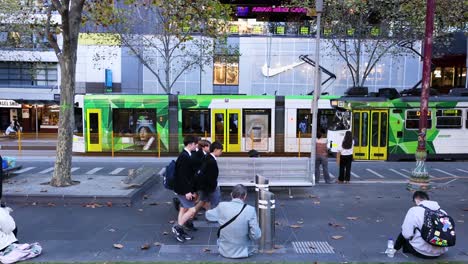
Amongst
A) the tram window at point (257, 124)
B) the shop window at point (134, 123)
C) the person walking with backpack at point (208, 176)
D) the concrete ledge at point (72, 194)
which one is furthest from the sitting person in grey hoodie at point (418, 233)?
the shop window at point (134, 123)

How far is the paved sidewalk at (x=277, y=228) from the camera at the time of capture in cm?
622

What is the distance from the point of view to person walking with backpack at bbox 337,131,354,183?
12.6m

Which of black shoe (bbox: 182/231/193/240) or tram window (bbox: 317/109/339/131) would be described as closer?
black shoe (bbox: 182/231/193/240)

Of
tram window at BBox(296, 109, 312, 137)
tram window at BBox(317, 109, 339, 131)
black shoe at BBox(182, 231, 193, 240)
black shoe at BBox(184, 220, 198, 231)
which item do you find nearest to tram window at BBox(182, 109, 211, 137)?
tram window at BBox(296, 109, 312, 137)

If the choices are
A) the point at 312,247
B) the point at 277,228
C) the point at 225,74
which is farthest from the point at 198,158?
the point at 225,74

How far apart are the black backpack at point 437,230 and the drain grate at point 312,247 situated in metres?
1.33

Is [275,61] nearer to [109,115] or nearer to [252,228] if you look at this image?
[109,115]

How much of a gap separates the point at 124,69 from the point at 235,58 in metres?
9.68

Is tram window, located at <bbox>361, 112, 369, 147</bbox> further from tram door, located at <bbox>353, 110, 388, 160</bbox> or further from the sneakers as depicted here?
the sneakers

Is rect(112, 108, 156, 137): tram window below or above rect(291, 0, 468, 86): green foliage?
below

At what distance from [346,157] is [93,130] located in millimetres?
12641

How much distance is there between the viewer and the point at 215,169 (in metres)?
7.22

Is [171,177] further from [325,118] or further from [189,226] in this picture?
[325,118]

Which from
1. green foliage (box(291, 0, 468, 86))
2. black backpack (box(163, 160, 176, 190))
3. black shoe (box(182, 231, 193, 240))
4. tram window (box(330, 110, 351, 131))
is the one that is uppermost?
green foliage (box(291, 0, 468, 86))
